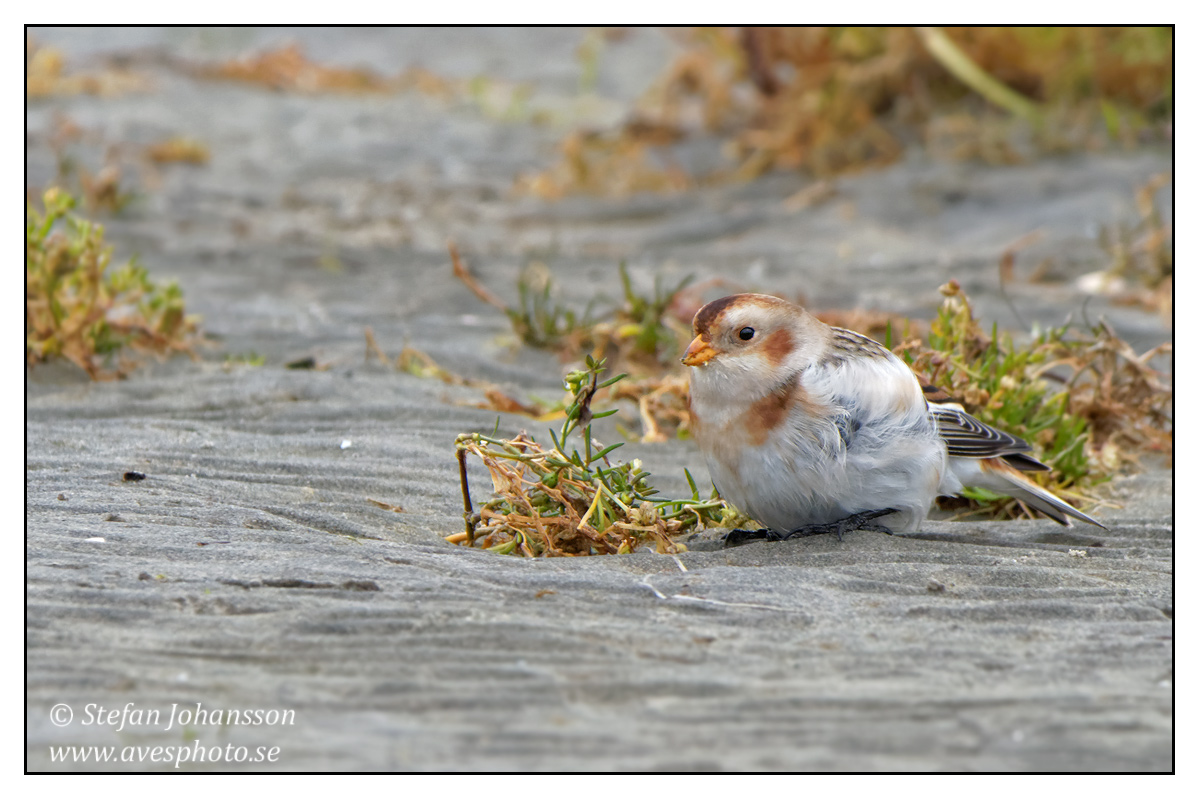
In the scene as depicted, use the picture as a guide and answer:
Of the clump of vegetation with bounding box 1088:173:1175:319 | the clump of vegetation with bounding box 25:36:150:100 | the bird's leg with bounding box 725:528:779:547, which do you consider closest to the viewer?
the bird's leg with bounding box 725:528:779:547

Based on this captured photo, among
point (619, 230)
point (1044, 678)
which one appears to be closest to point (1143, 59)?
point (619, 230)

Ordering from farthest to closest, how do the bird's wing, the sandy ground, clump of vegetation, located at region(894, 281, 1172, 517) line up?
clump of vegetation, located at region(894, 281, 1172, 517)
the bird's wing
the sandy ground

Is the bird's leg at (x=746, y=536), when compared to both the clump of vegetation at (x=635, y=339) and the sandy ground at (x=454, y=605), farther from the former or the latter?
A: the clump of vegetation at (x=635, y=339)

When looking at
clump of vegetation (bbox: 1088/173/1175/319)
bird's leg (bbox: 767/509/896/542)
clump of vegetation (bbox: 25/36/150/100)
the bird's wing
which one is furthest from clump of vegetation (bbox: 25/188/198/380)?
clump of vegetation (bbox: 25/36/150/100)

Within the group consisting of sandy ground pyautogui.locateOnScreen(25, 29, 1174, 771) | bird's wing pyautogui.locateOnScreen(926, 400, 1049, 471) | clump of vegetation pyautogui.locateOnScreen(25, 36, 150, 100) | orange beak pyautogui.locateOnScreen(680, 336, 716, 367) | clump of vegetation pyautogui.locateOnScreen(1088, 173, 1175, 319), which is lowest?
sandy ground pyautogui.locateOnScreen(25, 29, 1174, 771)

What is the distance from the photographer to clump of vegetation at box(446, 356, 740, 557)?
388cm

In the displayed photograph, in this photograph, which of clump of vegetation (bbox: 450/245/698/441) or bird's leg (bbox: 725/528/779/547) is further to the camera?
clump of vegetation (bbox: 450/245/698/441)

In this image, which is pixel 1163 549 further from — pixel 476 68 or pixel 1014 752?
pixel 476 68

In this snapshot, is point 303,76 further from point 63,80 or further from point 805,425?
point 805,425

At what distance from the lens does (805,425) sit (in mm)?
3959

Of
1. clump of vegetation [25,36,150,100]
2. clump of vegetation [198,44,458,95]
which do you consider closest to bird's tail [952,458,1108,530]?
clump of vegetation [25,36,150,100]

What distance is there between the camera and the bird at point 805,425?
3.94 m

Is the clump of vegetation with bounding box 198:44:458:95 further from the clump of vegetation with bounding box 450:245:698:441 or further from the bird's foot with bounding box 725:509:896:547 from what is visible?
the bird's foot with bounding box 725:509:896:547

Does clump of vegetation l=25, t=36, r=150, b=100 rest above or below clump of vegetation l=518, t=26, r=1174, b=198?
above
